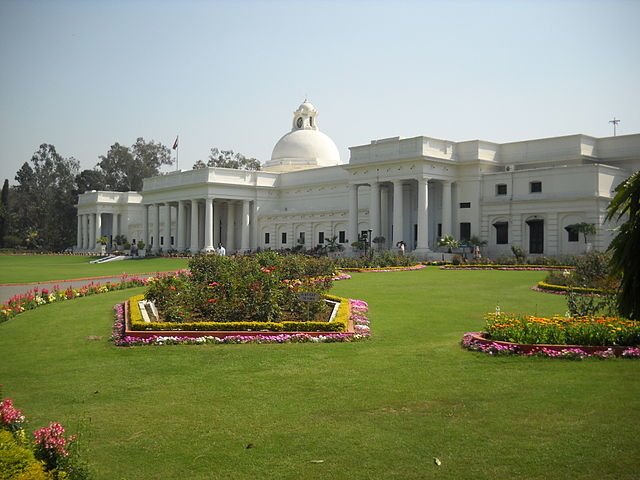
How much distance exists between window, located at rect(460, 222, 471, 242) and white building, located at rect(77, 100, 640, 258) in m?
0.08

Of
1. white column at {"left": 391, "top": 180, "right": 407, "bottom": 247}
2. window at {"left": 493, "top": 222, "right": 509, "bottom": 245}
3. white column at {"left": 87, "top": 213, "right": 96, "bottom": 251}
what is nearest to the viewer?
window at {"left": 493, "top": 222, "right": 509, "bottom": 245}

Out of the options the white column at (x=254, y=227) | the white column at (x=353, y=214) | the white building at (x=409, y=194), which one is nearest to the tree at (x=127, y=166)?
the white building at (x=409, y=194)

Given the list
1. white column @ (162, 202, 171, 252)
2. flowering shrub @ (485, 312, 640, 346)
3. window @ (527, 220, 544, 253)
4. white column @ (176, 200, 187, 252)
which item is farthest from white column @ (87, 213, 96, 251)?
flowering shrub @ (485, 312, 640, 346)

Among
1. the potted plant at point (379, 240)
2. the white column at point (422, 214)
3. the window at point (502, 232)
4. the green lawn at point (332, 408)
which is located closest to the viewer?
the green lawn at point (332, 408)

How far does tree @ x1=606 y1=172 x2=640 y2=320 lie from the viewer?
5191 mm

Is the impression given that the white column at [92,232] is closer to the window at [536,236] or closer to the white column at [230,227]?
the white column at [230,227]

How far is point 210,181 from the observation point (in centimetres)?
6356

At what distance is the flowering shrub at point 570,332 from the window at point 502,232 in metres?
33.8

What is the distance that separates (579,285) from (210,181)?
151 feet

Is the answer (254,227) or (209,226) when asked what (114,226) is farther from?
(254,227)

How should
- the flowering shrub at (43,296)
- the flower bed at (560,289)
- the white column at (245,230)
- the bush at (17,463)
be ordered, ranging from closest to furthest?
the bush at (17,463), the flowering shrub at (43,296), the flower bed at (560,289), the white column at (245,230)

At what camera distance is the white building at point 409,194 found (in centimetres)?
4269

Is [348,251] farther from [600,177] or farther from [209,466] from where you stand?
[209,466]

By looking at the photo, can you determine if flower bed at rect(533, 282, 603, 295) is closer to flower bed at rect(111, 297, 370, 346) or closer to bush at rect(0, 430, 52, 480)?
flower bed at rect(111, 297, 370, 346)
